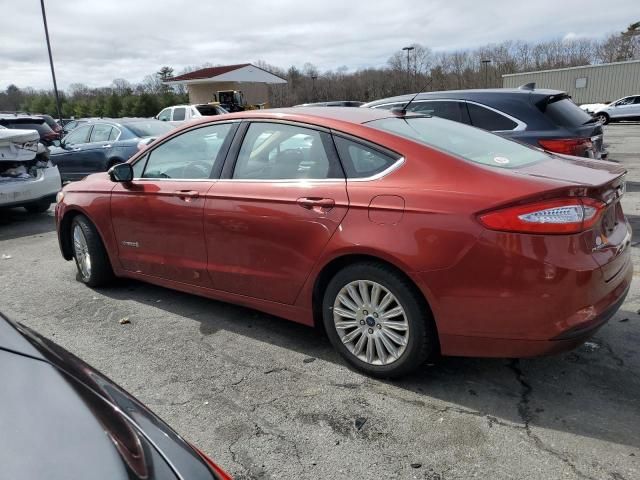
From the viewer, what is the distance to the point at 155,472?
1.35 meters

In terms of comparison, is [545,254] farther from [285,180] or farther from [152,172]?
[152,172]

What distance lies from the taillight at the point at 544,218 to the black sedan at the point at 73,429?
1770 millimetres

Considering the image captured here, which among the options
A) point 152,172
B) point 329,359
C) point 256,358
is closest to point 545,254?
point 329,359

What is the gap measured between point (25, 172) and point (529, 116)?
738 centimetres

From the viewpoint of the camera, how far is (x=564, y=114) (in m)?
6.44

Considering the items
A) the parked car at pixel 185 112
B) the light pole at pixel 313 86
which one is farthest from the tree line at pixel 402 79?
the parked car at pixel 185 112

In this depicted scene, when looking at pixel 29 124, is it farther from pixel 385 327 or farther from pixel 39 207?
pixel 385 327

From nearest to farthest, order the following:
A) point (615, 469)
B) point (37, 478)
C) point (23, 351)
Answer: point (37, 478) < point (23, 351) < point (615, 469)

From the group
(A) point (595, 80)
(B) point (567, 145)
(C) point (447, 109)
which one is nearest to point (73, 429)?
(B) point (567, 145)

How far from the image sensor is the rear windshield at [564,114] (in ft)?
20.7

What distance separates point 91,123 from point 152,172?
8.40 metres

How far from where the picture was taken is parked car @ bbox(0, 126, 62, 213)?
816 cm

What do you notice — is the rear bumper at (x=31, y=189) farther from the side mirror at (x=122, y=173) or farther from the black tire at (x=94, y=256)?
the side mirror at (x=122, y=173)

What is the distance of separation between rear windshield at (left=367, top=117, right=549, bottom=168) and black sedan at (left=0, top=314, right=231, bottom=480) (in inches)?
86.5
